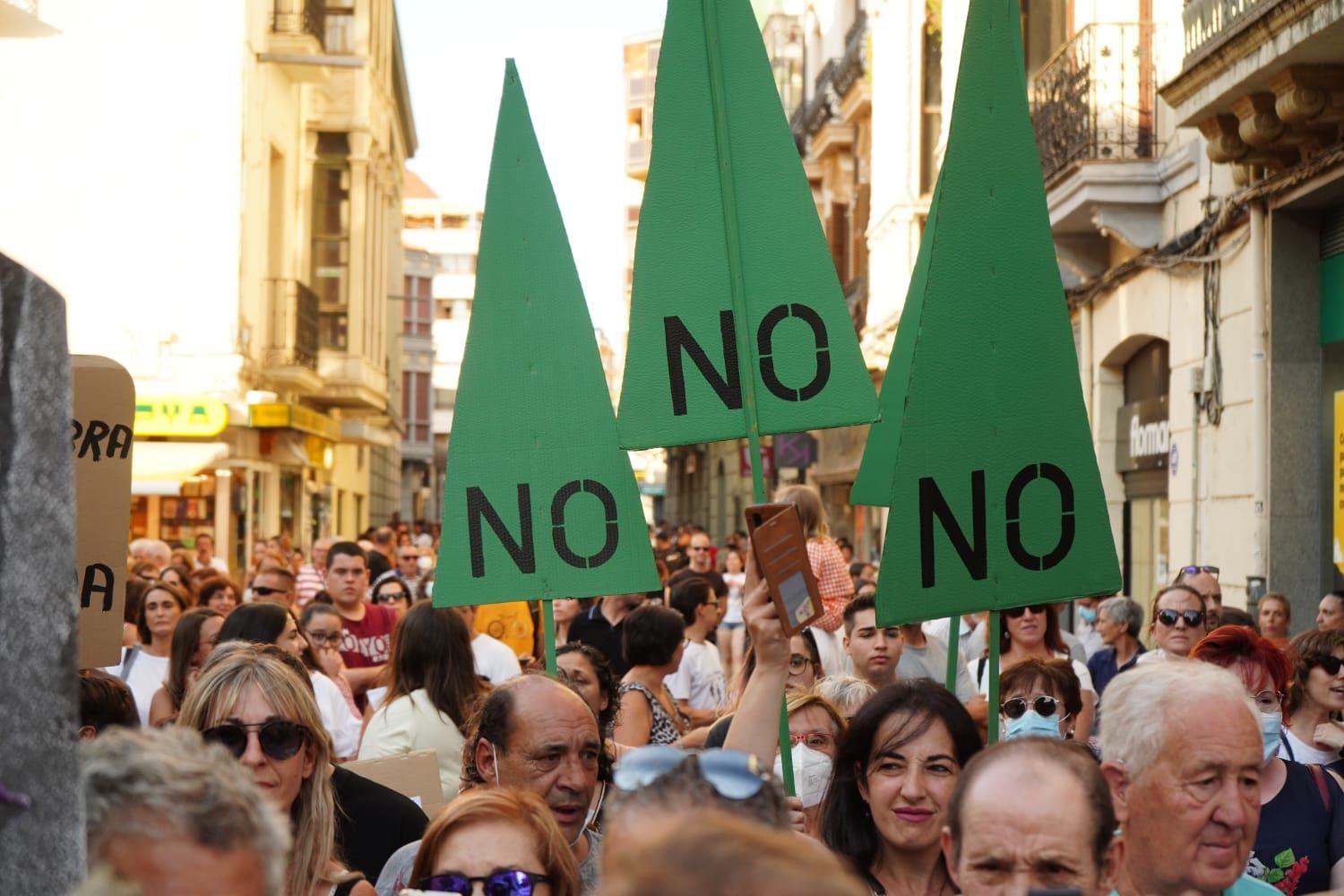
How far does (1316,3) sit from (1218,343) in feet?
13.1

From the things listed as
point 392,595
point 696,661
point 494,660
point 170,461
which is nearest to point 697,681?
point 696,661

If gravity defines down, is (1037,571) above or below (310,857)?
above

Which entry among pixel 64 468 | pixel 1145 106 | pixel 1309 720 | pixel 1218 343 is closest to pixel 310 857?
pixel 64 468

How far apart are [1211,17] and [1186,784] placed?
9241 mm

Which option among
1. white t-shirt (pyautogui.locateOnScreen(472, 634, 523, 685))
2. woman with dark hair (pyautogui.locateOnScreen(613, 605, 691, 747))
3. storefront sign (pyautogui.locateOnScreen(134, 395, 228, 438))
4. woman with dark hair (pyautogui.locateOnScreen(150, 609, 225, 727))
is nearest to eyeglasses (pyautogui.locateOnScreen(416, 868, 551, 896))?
woman with dark hair (pyautogui.locateOnScreen(613, 605, 691, 747))

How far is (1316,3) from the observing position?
32.7 feet

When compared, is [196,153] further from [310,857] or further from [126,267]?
[310,857]

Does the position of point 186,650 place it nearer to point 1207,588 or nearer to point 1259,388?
point 1207,588

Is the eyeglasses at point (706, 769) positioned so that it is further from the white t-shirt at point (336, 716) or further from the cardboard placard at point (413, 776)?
the white t-shirt at point (336, 716)

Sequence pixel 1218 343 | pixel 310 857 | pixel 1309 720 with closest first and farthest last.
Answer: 1. pixel 310 857
2. pixel 1309 720
3. pixel 1218 343

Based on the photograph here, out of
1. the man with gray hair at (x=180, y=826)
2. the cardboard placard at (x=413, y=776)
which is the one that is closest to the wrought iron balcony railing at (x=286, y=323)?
the cardboard placard at (x=413, y=776)

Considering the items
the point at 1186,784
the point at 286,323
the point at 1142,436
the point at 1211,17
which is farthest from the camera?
the point at 286,323

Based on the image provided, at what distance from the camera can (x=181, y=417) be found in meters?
23.5

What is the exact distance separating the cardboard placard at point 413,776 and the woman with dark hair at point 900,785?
6.41 ft
